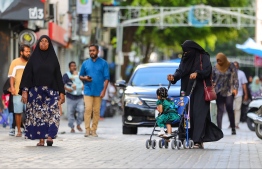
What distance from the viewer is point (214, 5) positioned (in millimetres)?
62625

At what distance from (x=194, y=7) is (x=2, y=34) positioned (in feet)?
86.8

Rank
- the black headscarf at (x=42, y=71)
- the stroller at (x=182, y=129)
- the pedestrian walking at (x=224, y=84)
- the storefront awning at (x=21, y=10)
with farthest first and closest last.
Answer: the storefront awning at (x=21, y=10), the pedestrian walking at (x=224, y=84), the black headscarf at (x=42, y=71), the stroller at (x=182, y=129)

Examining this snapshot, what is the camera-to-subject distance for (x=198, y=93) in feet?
56.9

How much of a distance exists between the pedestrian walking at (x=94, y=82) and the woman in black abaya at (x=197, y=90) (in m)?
4.31

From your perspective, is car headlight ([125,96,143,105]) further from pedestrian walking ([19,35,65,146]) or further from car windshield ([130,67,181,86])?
pedestrian walking ([19,35,65,146])

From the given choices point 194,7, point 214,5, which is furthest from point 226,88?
point 214,5

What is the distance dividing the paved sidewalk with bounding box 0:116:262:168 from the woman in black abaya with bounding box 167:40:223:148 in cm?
28

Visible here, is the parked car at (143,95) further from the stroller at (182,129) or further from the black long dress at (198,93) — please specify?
the stroller at (182,129)

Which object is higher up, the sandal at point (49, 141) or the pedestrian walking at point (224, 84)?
the pedestrian walking at point (224, 84)

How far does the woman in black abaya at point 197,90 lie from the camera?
56.4 feet

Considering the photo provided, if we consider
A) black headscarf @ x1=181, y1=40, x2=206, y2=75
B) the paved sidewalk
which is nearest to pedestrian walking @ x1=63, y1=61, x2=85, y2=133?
the paved sidewalk

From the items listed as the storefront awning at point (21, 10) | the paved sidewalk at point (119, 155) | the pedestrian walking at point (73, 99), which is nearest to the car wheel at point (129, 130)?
the pedestrian walking at point (73, 99)

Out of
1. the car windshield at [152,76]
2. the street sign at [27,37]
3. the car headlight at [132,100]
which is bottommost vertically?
the car headlight at [132,100]

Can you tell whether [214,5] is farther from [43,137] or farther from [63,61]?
[43,137]
